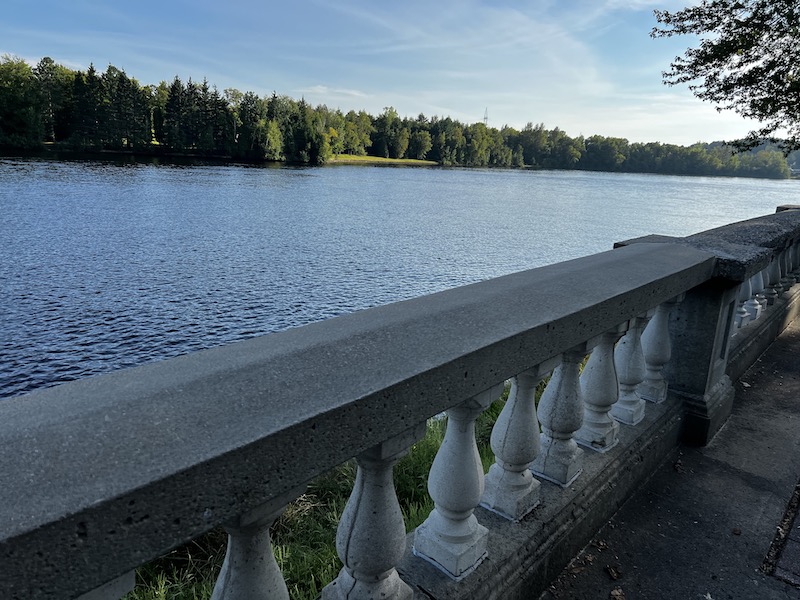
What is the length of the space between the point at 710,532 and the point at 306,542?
295 centimetres

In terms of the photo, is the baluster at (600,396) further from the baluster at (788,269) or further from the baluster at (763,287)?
the baluster at (788,269)

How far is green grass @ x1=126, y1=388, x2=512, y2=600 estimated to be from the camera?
355 cm

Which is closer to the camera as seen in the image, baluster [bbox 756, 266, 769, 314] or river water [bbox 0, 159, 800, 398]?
baluster [bbox 756, 266, 769, 314]

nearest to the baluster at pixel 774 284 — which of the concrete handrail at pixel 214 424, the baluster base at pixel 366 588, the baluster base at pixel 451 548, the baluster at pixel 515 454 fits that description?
the baluster at pixel 515 454

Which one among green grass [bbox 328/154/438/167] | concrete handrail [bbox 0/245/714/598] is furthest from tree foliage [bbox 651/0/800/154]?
green grass [bbox 328/154/438/167]

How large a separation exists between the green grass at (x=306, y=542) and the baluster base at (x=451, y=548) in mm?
1177

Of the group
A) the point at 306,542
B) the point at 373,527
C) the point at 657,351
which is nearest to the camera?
the point at 373,527

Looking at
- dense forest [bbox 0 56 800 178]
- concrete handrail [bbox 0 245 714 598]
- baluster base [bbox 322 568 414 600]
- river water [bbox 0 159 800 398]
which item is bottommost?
river water [bbox 0 159 800 398]

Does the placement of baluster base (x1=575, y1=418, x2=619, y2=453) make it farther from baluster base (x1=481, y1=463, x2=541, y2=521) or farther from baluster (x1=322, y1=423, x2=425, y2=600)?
baluster (x1=322, y1=423, x2=425, y2=600)

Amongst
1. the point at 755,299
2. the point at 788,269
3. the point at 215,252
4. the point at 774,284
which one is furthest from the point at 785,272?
the point at 215,252

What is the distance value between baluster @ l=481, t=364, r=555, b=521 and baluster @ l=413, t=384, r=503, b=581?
0.26 m

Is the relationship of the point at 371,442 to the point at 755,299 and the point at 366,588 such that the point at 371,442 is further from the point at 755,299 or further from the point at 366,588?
the point at 755,299

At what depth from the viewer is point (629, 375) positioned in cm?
281

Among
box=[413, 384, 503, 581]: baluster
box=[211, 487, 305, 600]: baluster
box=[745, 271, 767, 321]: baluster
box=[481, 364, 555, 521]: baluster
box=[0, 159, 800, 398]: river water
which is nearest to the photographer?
box=[211, 487, 305, 600]: baluster
